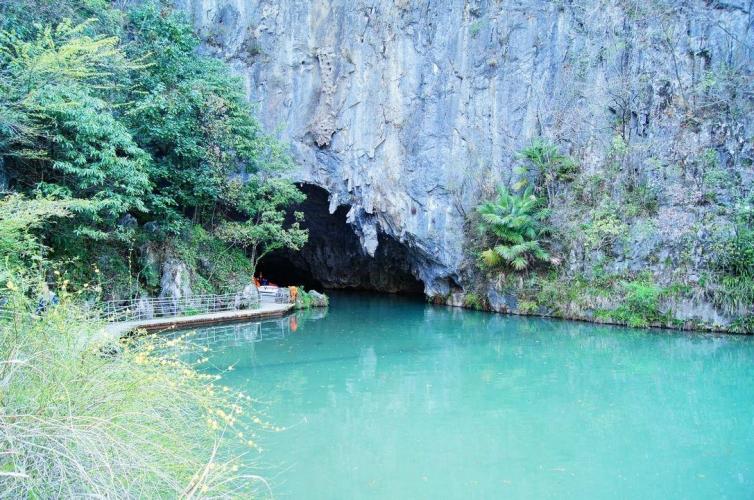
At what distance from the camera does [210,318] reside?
13312 mm

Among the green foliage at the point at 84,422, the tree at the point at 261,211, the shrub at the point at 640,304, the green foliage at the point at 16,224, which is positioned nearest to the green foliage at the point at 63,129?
the green foliage at the point at 16,224

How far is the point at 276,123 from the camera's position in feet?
61.1

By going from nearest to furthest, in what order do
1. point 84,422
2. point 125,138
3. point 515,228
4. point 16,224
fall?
point 84,422
point 16,224
point 125,138
point 515,228

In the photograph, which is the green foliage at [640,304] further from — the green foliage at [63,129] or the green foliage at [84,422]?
the green foliage at [84,422]

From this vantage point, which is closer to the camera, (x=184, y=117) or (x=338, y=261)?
(x=184, y=117)

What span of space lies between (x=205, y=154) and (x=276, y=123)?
4773 millimetres

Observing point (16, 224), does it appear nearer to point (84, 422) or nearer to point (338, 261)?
point (84, 422)

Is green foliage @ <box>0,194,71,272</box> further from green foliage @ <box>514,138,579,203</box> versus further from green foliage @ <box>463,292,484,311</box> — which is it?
green foliage @ <box>514,138,579,203</box>

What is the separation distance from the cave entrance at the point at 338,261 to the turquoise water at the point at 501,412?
35.1 feet

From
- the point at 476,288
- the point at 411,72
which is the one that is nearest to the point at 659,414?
the point at 476,288

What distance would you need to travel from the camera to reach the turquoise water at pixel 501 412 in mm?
4668

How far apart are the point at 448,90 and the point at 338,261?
10.4 m

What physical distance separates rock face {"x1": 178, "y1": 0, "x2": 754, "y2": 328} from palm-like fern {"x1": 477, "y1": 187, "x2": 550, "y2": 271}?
77 cm

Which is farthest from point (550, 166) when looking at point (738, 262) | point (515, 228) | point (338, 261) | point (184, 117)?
point (338, 261)
